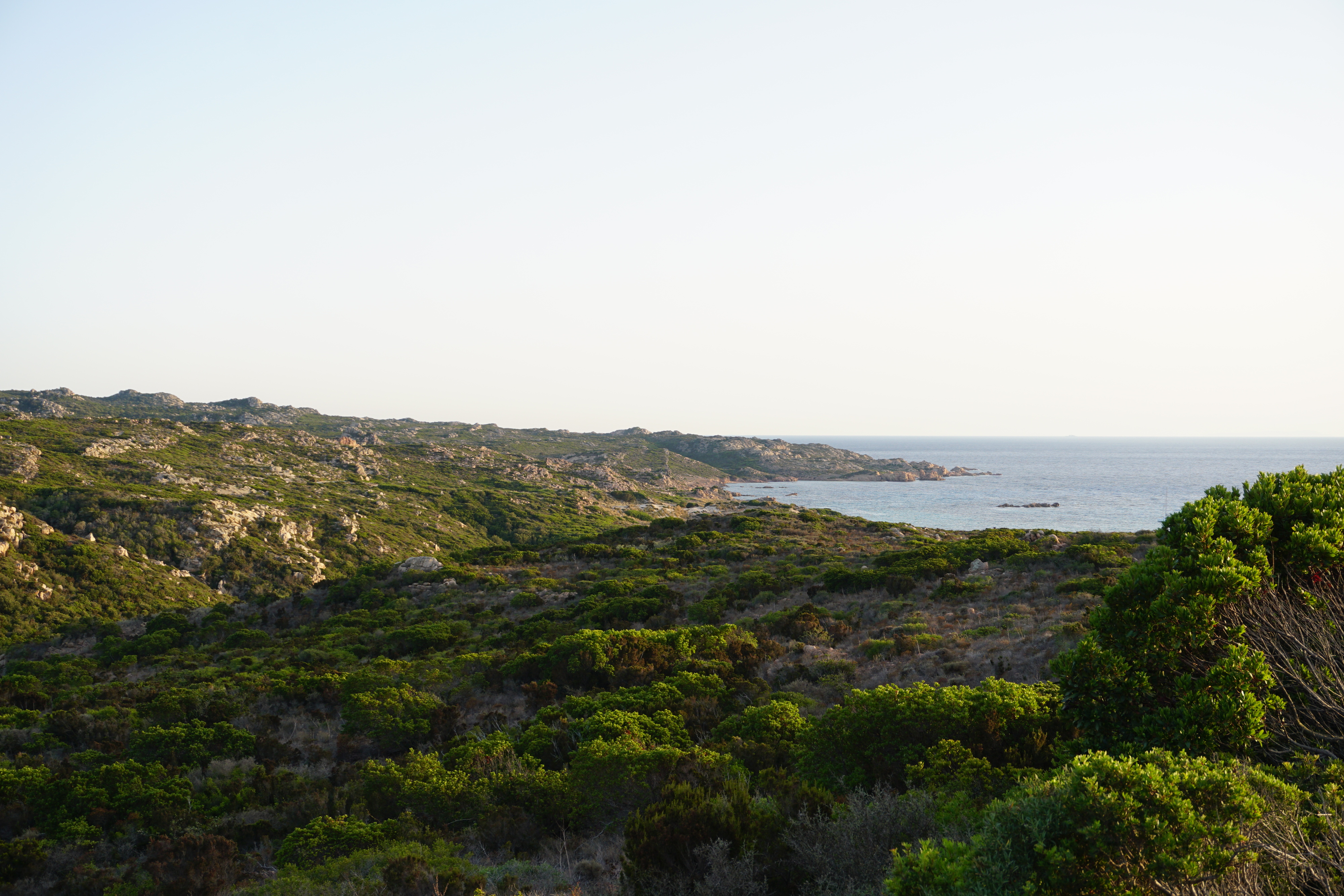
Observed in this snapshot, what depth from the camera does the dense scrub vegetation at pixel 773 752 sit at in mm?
5059

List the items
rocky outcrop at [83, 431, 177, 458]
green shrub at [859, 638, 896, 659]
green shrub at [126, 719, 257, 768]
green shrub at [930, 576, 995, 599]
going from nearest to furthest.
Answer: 1. green shrub at [126, 719, 257, 768]
2. green shrub at [859, 638, 896, 659]
3. green shrub at [930, 576, 995, 599]
4. rocky outcrop at [83, 431, 177, 458]

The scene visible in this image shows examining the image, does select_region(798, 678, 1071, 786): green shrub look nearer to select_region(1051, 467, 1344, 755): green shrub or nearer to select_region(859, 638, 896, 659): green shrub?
select_region(1051, 467, 1344, 755): green shrub

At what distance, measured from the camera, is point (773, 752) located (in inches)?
440

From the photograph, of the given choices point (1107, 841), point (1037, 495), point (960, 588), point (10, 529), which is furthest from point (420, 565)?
point (1037, 495)

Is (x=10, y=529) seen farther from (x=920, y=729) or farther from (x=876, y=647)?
(x=920, y=729)

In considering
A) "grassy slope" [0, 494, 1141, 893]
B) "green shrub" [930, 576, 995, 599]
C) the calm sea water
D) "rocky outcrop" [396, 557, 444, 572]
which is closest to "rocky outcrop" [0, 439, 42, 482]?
"grassy slope" [0, 494, 1141, 893]

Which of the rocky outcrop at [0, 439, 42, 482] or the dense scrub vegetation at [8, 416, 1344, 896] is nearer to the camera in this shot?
the dense scrub vegetation at [8, 416, 1344, 896]

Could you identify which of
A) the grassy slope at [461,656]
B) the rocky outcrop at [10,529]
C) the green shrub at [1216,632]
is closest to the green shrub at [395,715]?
the grassy slope at [461,656]

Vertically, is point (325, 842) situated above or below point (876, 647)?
below

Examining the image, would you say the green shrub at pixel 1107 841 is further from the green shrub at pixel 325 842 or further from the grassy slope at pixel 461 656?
the green shrub at pixel 325 842

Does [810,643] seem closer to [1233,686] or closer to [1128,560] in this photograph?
[1233,686]

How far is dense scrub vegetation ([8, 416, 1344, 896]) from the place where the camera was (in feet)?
16.6

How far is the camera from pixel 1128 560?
25.0m

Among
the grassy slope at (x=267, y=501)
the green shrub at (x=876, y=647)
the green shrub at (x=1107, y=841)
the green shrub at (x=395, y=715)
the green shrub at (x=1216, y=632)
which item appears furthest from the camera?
the grassy slope at (x=267, y=501)
